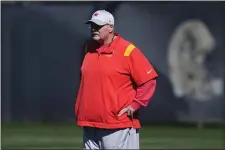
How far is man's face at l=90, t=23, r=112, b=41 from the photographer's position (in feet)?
22.9

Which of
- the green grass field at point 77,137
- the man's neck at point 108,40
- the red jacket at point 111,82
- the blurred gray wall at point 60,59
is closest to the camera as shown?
the red jacket at point 111,82

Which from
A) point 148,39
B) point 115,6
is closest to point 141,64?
point 115,6

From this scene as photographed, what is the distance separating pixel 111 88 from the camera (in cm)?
689

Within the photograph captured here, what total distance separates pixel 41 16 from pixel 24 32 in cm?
49

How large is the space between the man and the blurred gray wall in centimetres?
944

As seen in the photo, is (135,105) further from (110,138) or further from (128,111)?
(110,138)

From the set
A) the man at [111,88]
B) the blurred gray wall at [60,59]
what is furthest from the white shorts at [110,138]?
the blurred gray wall at [60,59]

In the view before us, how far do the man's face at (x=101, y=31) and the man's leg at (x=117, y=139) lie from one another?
2.51 feet

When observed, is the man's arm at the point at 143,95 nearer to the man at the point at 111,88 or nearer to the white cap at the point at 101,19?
the man at the point at 111,88

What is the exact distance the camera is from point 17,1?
1608 centimetres

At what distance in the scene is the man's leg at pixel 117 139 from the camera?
6942 millimetres

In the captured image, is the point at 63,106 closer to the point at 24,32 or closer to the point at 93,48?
the point at 24,32

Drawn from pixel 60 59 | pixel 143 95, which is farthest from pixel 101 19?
pixel 60 59

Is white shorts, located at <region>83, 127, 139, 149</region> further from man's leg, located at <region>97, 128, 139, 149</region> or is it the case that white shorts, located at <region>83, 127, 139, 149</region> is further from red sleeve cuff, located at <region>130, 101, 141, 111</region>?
red sleeve cuff, located at <region>130, 101, 141, 111</region>
